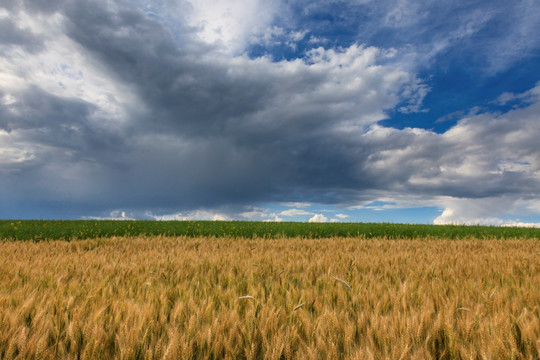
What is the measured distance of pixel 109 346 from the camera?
2.18 m

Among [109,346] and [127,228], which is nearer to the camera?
[109,346]

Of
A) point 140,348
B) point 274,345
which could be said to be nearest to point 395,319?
point 274,345

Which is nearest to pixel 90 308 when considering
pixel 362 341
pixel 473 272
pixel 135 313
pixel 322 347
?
pixel 135 313

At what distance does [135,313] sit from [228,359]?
99 centimetres

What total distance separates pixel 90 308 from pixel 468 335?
321 centimetres

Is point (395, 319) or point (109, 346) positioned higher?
point (395, 319)

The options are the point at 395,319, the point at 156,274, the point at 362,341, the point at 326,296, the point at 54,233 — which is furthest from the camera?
the point at 54,233

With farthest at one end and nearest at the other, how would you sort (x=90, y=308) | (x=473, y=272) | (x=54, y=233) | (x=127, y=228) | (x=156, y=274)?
1. (x=127, y=228)
2. (x=54, y=233)
3. (x=473, y=272)
4. (x=156, y=274)
5. (x=90, y=308)

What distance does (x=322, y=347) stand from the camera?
1.94 meters

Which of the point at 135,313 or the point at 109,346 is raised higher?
the point at 135,313

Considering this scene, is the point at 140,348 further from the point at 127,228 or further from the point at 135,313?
the point at 127,228

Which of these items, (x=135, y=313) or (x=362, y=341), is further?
(x=135, y=313)

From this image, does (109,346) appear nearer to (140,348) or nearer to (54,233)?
(140,348)

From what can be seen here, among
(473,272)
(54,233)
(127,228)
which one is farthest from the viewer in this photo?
(127,228)
